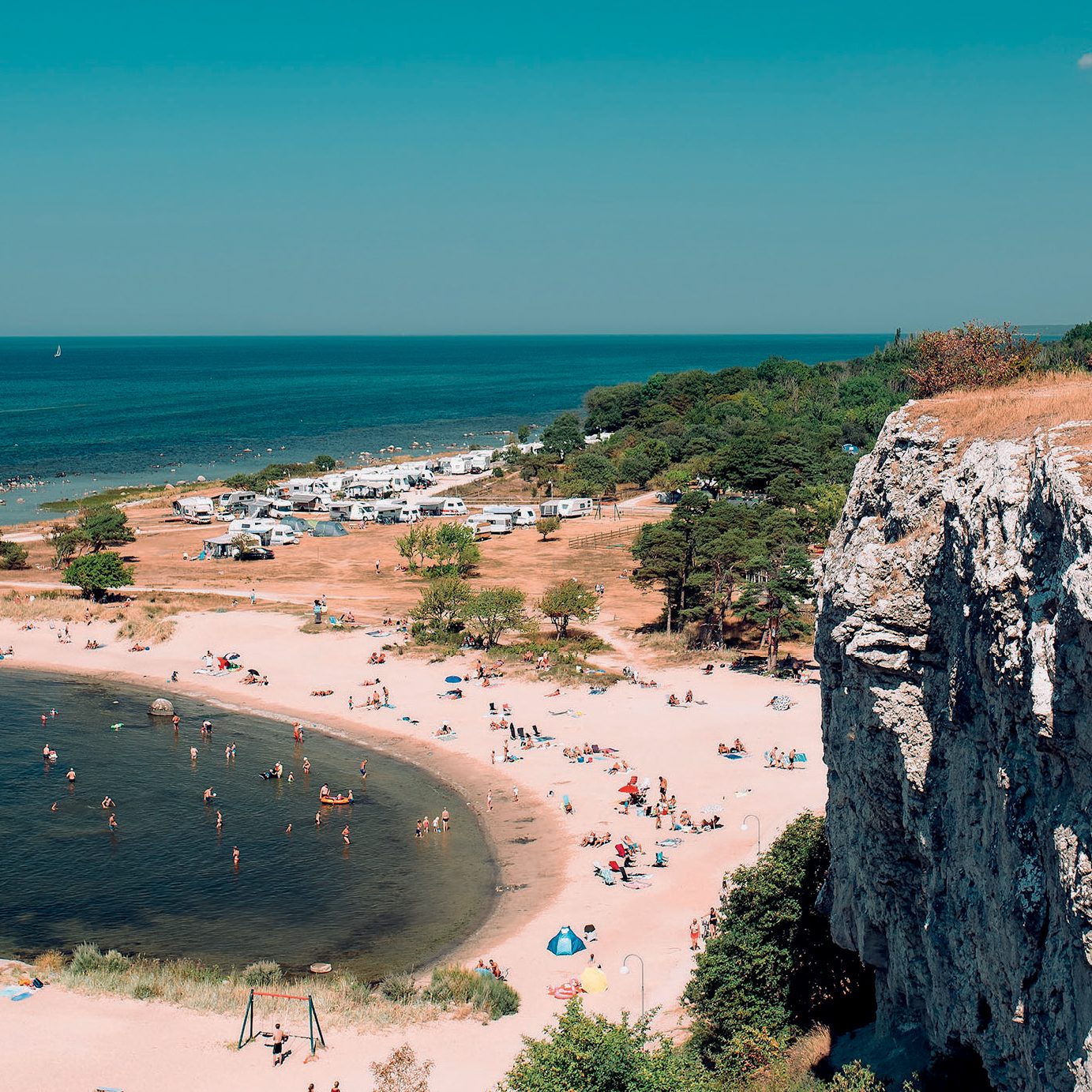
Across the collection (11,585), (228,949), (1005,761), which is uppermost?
(1005,761)

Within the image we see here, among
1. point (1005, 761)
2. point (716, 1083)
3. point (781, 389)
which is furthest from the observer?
point (781, 389)

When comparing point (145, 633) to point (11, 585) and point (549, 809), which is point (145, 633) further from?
point (549, 809)

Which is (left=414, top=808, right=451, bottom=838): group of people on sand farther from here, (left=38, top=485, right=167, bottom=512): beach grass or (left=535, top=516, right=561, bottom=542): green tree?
(left=38, top=485, right=167, bottom=512): beach grass

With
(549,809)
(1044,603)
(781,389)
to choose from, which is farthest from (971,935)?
(781,389)

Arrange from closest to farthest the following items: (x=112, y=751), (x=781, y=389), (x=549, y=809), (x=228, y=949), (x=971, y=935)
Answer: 1. (x=971, y=935)
2. (x=228, y=949)
3. (x=549, y=809)
4. (x=112, y=751)
5. (x=781, y=389)

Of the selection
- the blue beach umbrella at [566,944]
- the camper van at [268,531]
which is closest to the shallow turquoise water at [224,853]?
the blue beach umbrella at [566,944]

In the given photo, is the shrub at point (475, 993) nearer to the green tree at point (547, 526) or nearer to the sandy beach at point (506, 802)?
the sandy beach at point (506, 802)
